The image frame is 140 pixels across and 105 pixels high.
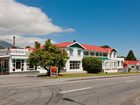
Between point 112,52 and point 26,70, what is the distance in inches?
1493

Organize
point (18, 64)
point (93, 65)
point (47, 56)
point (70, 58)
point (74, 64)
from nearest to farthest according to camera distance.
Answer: point (47, 56) < point (18, 64) < point (93, 65) < point (70, 58) < point (74, 64)

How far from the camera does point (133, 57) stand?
463 feet

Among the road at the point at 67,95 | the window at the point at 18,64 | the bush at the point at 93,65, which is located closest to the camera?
the road at the point at 67,95

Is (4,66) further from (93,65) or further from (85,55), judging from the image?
(85,55)

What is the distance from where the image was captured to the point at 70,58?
2399 inches

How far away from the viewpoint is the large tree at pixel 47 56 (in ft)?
125

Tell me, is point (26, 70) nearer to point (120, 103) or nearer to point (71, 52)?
point (71, 52)

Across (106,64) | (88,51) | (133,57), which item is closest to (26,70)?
(88,51)

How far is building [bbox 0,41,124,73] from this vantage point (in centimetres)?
4709

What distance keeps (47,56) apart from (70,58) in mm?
23157

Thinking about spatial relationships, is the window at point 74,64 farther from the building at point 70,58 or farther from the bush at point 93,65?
the bush at point 93,65

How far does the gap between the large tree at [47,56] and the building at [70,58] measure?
6769 millimetres

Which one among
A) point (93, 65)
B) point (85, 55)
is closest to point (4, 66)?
point (93, 65)

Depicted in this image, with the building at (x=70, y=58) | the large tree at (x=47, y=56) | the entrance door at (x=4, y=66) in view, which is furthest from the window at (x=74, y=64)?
the large tree at (x=47, y=56)
